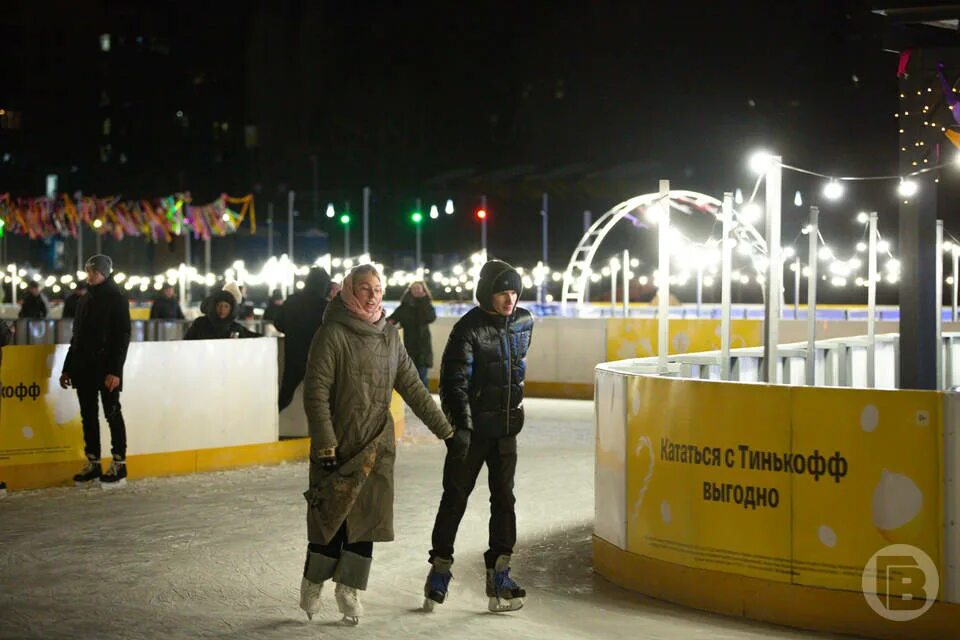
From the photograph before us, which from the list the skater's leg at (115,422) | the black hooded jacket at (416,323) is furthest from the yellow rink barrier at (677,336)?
the skater's leg at (115,422)

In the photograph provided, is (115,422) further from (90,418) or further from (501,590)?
(501,590)

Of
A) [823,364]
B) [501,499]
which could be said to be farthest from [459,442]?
[823,364]

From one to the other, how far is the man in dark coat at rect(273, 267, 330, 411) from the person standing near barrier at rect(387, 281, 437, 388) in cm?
397

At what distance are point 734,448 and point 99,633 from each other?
3208mm

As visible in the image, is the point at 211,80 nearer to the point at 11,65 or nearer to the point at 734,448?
the point at 11,65

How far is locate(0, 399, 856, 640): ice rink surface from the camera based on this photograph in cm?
654

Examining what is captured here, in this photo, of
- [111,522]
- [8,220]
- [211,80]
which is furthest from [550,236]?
[111,522]

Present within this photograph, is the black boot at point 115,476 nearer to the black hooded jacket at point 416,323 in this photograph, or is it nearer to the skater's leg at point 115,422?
the skater's leg at point 115,422

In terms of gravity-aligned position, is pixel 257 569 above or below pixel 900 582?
below

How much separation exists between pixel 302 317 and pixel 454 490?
6.43m

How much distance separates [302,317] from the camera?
13258 mm

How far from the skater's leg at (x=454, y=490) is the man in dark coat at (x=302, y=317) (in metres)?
6.21

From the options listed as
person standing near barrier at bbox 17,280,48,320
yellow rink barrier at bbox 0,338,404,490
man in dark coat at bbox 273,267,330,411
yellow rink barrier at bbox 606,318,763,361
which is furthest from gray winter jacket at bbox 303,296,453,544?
person standing near barrier at bbox 17,280,48,320

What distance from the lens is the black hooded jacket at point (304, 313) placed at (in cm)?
1323
